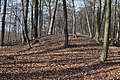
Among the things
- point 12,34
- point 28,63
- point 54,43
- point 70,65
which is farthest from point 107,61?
point 12,34

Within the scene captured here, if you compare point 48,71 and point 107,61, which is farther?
point 107,61

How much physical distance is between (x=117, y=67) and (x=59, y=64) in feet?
12.2

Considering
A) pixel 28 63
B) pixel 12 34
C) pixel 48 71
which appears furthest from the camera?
pixel 12 34

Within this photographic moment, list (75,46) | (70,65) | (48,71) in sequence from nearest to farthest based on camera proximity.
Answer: (48,71) → (70,65) → (75,46)

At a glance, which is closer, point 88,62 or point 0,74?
point 0,74

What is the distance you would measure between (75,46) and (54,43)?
3026mm

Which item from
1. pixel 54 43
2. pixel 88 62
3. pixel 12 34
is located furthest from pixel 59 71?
pixel 12 34

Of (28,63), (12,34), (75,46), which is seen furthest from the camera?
(12,34)

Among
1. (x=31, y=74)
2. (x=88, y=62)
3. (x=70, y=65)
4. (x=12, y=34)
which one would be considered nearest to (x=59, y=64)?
(x=70, y=65)

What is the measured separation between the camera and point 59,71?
13.7m

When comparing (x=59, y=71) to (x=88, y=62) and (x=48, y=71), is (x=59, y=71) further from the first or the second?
(x=88, y=62)

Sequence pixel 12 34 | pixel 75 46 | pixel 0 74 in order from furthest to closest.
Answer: pixel 12 34 → pixel 75 46 → pixel 0 74

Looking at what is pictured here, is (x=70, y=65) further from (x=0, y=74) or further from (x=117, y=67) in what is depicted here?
(x=0, y=74)

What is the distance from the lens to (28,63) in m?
16.3
